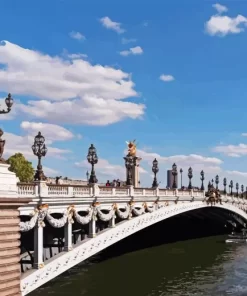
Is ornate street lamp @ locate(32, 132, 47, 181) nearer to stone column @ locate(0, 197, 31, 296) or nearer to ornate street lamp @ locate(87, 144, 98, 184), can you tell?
stone column @ locate(0, 197, 31, 296)

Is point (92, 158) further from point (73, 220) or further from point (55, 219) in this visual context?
point (55, 219)

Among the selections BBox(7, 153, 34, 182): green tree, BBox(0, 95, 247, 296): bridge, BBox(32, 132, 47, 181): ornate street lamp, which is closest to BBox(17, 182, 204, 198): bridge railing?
BBox(0, 95, 247, 296): bridge

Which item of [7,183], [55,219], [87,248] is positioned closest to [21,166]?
[87,248]

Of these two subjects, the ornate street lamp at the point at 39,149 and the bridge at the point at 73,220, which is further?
the ornate street lamp at the point at 39,149

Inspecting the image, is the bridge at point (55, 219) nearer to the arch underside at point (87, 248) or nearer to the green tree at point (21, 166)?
the arch underside at point (87, 248)

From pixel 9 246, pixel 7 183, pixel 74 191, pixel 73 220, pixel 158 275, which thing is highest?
pixel 7 183

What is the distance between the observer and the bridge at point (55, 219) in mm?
21859

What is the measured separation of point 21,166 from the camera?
68.3 metres

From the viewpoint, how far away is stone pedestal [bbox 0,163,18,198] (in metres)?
21.7

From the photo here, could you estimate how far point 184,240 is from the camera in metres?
71.7

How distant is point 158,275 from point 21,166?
100 ft

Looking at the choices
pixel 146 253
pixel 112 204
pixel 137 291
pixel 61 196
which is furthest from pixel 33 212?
pixel 146 253

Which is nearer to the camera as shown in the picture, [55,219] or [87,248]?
[55,219]

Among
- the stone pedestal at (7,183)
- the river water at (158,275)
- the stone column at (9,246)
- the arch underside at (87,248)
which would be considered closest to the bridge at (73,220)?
the arch underside at (87,248)
